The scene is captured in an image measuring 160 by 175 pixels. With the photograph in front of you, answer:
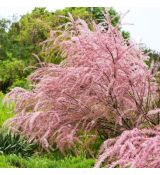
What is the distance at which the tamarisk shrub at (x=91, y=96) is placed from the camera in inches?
Answer: 259

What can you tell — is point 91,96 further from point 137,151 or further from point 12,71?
point 12,71

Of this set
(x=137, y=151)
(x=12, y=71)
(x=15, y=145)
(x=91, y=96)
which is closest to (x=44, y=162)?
(x=15, y=145)

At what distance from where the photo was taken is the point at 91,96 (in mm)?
6770

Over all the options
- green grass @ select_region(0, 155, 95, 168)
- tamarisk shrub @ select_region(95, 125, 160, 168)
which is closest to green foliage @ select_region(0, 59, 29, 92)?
green grass @ select_region(0, 155, 95, 168)

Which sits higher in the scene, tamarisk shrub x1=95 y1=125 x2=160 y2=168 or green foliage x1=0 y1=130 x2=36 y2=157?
tamarisk shrub x1=95 y1=125 x2=160 y2=168

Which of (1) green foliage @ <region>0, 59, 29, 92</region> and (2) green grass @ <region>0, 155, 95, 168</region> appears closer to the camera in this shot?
(2) green grass @ <region>0, 155, 95, 168</region>

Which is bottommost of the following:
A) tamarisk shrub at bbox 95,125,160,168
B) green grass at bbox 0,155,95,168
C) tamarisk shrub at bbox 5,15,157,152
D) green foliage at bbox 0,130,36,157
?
green grass at bbox 0,155,95,168

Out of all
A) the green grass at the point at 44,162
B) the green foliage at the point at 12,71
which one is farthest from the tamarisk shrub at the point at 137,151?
the green foliage at the point at 12,71

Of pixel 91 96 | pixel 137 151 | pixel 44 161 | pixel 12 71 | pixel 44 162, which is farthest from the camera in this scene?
pixel 12 71

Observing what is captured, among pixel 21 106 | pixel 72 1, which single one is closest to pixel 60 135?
pixel 21 106

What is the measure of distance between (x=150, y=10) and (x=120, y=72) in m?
3.68

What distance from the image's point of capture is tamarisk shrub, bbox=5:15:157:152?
6.58 m

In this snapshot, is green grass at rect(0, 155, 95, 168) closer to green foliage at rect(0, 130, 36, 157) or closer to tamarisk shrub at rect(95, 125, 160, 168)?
green foliage at rect(0, 130, 36, 157)

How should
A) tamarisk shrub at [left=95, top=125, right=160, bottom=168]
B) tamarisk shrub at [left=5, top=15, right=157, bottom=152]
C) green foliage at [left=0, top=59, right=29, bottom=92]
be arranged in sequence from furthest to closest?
green foliage at [left=0, top=59, right=29, bottom=92]
tamarisk shrub at [left=5, top=15, right=157, bottom=152]
tamarisk shrub at [left=95, top=125, right=160, bottom=168]
